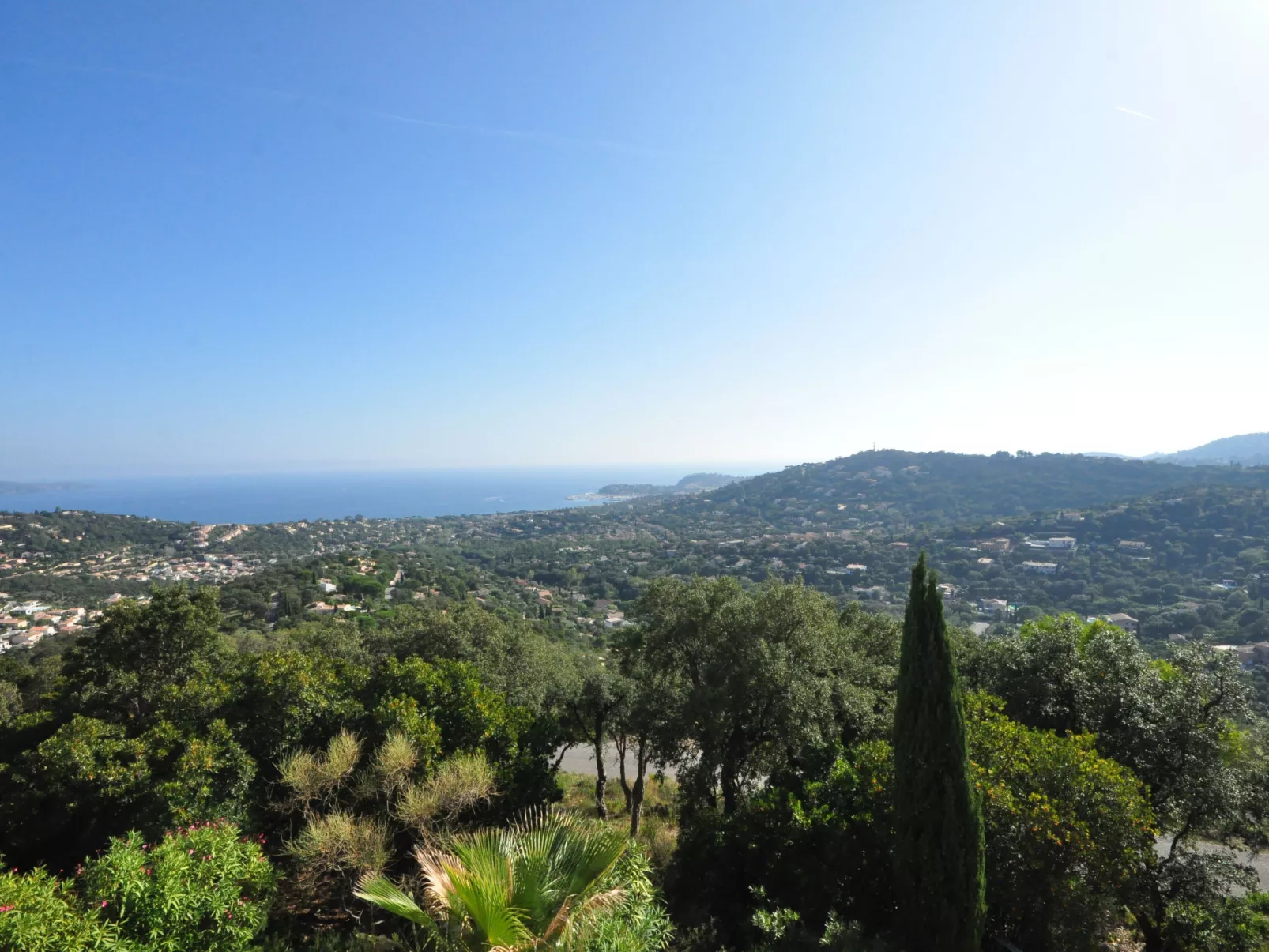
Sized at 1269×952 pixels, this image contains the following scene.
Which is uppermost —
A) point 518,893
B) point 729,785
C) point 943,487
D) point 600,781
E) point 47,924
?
point 518,893

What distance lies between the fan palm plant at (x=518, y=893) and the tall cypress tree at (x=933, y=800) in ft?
12.3

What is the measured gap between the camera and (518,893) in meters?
3.26

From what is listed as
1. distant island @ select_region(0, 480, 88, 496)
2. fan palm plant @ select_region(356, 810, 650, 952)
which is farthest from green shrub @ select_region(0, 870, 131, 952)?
distant island @ select_region(0, 480, 88, 496)

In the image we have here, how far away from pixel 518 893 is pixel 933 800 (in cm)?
460

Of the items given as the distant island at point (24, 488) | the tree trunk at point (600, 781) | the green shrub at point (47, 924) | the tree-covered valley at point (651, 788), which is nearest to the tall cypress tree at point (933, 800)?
the tree-covered valley at point (651, 788)

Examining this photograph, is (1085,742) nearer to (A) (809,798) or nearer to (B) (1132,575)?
(A) (809,798)

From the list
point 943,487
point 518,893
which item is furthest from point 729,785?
point 943,487

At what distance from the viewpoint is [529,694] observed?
12.7 meters

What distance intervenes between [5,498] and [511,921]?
761 ft

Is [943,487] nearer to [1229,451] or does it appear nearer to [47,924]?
[1229,451]

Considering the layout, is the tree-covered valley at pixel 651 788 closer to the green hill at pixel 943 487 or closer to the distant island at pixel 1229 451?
the green hill at pixel 943 487

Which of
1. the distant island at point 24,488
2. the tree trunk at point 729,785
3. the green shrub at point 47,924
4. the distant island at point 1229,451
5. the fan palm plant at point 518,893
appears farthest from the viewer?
the distant island at point 24,488

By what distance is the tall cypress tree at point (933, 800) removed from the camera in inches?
209

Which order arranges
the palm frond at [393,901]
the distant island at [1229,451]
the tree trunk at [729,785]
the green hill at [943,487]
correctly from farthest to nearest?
the distant island at [1229,451] → the green hill at [943,487] → the tree trunk at [729,785] → the palm frond at [393,901]
